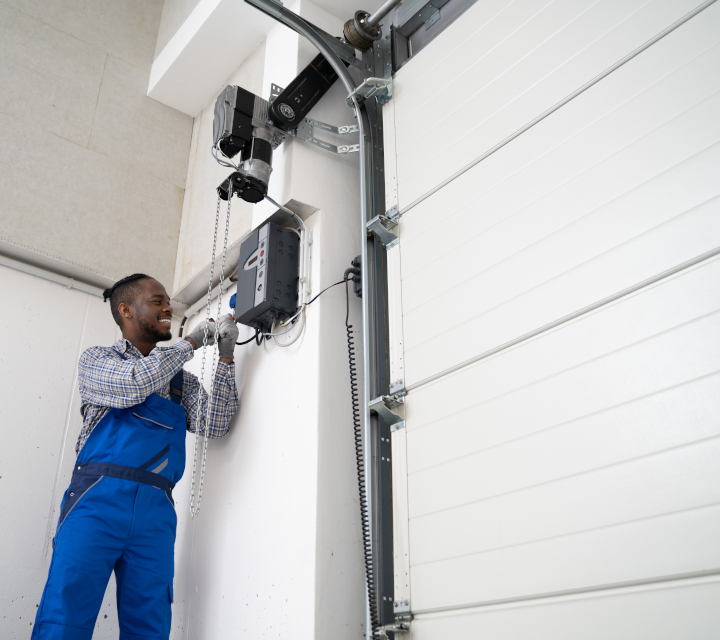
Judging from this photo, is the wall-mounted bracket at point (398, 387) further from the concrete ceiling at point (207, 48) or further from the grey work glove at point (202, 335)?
the concrete ceiling at point (207, 48)

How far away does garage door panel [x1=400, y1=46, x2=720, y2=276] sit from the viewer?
1.75 m

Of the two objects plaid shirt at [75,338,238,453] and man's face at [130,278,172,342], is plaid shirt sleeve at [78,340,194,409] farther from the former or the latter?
man's face at [130,278,172,342]

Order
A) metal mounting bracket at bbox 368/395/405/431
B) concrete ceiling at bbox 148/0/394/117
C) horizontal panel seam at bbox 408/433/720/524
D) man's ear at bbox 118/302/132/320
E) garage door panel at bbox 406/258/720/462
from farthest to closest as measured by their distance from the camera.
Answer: concrete ceiling at bbox 148/0/394/117, man's ear at bbox 118/302/132/320, metal mounting bracket at bbox 368/395/405/431, garage door panel at bbox 406/258/720/462, horizontal panel seam at bbox 408/433/720/524

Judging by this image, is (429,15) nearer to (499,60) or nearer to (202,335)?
(499,60)

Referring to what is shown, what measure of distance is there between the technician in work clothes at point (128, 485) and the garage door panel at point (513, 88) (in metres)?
1.12

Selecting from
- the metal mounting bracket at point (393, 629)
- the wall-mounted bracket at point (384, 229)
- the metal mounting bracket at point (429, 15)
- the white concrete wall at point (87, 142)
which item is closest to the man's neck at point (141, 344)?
the white concrete wall at point (87, 142)

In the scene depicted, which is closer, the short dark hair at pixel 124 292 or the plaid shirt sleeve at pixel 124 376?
the plaid shirt sleeve at pixel 124 376

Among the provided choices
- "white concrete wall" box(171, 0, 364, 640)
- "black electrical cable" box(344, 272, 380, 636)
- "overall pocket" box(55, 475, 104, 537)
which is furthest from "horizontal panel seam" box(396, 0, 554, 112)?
"overall pocket" box(55, 475, 104, 537)

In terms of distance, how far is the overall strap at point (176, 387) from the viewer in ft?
9.28

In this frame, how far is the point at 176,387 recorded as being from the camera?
9.34 feet

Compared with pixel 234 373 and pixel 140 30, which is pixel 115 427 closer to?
pixel 234 373

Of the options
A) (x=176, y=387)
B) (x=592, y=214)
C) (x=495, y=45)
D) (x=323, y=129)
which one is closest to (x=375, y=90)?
(x=323, y=129)

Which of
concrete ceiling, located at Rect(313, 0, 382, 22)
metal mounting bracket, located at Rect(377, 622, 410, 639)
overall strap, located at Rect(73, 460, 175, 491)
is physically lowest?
metal mounting bracket, located at Rect(377, 622, 410, 639)

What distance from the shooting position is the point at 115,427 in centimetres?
254
